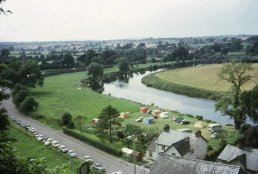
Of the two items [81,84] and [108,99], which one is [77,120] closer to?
[108,99]

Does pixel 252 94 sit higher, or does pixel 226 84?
pixel 252 94

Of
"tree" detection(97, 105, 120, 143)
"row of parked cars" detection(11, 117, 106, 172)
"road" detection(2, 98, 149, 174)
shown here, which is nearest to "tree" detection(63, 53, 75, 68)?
"road" detection(2, 98, 149, 174)

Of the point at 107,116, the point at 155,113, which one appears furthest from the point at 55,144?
the point at 155,113

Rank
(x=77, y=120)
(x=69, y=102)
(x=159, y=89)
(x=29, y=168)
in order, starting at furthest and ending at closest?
(x=159, y=89) < (x=69, y=102) < (x=77, y=120) < (x=29, y=168)

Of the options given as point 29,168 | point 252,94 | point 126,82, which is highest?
point 29,168

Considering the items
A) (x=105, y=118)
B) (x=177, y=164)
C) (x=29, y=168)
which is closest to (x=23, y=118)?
(x=105, y=118)

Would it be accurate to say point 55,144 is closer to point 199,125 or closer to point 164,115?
point 164,115

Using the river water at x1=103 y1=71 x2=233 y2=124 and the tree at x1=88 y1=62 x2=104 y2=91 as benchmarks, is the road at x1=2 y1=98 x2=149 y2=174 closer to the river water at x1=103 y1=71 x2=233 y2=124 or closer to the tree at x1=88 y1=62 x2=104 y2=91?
the river water at x1=103 y1=71 x2=233 y2=124
